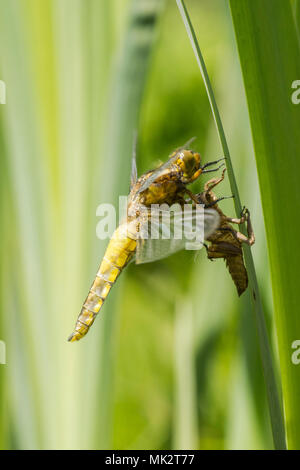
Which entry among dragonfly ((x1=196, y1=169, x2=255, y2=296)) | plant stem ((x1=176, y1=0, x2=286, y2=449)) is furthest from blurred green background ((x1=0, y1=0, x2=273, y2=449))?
plant stem ((x1=176, y1=0, x2=286, y2=449))

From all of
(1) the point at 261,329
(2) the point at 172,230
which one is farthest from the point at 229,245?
(1) the point at 261,329

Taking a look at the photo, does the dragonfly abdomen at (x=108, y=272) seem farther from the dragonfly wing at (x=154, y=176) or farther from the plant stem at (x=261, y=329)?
the plant stem at (x=261, y=329)

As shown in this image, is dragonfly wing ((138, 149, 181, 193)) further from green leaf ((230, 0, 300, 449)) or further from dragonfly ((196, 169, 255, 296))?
green leaf ((230, 0, 300, 449))

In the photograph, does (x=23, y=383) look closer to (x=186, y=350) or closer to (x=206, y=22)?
(x=186, y=350)

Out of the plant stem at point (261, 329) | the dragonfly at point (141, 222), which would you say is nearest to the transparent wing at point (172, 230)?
the dragonfly at point (141, 222)

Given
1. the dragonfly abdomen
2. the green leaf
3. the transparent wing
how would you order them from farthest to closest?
the dragonfly abdomen, the transparent wing, the green leaf

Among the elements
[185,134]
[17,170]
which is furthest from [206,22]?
[17,170]

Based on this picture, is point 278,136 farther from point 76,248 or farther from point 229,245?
point 76,248
